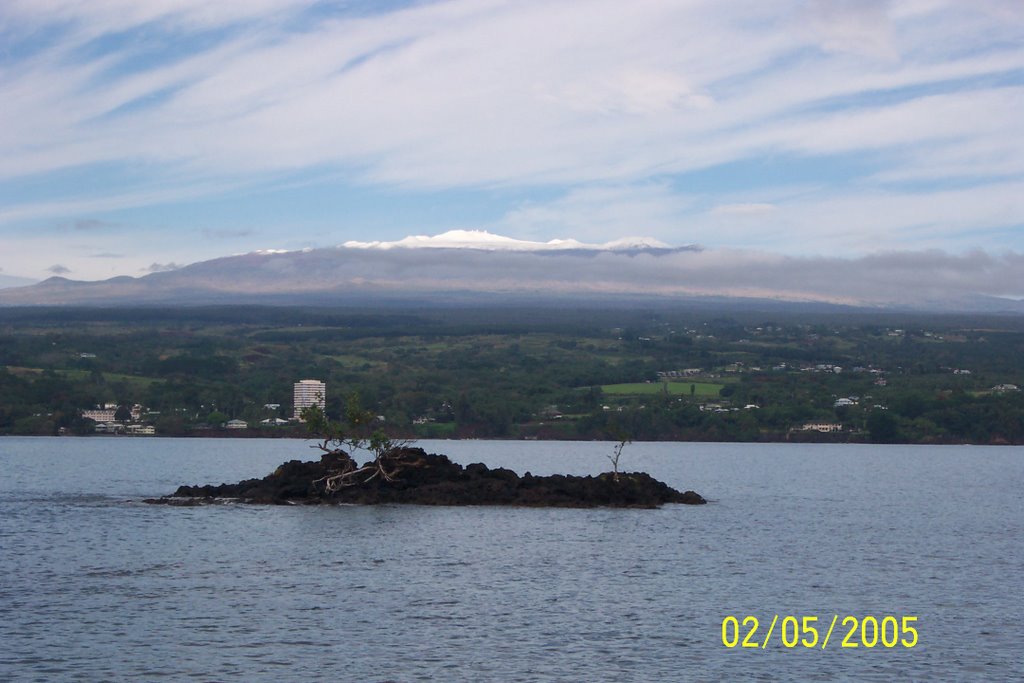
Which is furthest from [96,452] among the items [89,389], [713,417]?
[713,417]

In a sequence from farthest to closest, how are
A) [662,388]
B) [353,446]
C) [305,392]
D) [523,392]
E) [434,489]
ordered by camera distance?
1. [662,388]
2. [523,392]
3. [305,392]
4. [353,446]
5. [434,489]

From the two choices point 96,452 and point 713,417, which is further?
point 713,417

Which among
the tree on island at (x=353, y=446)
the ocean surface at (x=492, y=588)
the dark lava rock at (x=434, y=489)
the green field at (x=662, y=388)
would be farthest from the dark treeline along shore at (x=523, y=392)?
the ocean surface at (x=492, y=588)

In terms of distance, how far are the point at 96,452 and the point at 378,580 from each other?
7721cm

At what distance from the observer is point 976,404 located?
4791 inches

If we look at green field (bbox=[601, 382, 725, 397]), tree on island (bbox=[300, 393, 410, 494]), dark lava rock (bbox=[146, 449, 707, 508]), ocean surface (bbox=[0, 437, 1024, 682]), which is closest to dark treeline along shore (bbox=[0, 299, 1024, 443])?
green field (bbox=[601, 382, 725, 397])

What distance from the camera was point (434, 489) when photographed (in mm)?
61344

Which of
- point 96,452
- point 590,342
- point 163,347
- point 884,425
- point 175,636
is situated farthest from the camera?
point 590,342

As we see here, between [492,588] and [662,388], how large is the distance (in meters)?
103

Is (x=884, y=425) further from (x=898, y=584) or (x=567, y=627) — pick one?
(x=567, y=627)

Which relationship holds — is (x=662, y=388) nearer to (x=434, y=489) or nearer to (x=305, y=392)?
(x=305, y=392)

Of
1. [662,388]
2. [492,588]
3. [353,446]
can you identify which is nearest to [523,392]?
[662,388]

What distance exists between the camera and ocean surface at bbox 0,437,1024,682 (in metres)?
26.8

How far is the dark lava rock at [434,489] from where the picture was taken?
60375mm
